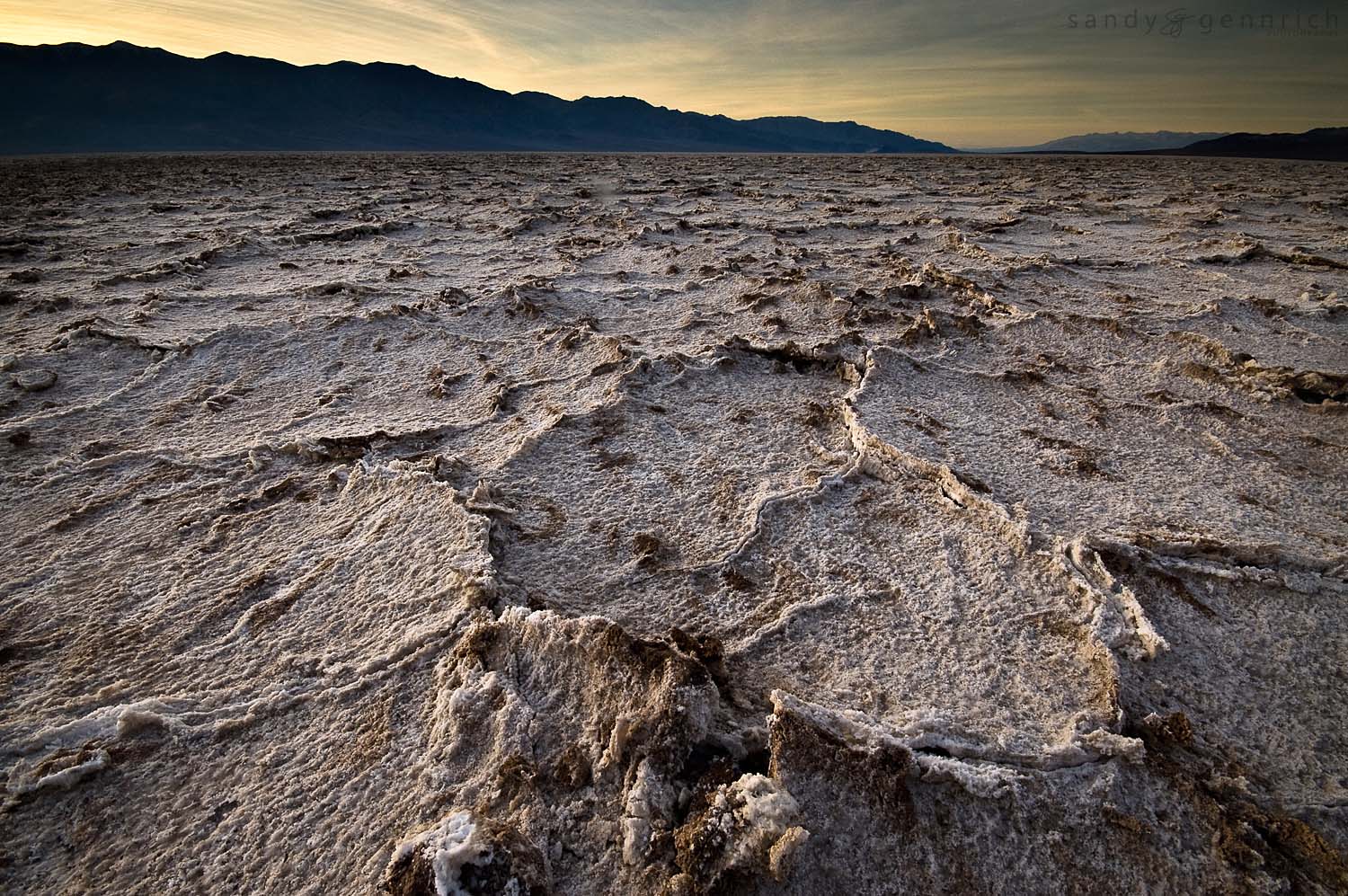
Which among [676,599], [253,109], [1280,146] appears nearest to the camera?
[676,599]

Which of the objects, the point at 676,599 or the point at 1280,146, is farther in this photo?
the point at 1280,146

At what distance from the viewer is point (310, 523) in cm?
171

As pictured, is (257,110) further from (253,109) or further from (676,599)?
(676,599)

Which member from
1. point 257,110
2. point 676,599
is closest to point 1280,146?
point 676,599

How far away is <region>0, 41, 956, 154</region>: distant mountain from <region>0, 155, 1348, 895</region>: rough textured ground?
79.2 metres

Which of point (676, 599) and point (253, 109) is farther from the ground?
point (253, 109)

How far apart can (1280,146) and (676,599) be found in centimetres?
5541

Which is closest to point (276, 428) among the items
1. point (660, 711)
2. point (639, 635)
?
point (639, 635)

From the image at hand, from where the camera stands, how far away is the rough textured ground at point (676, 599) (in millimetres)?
950

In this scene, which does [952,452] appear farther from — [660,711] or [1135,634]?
[660,711]

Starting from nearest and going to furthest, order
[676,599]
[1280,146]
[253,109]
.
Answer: [676,599]
[1280,146]
[253,109]

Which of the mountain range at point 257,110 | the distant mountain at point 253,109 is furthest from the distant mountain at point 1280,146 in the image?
the distant mountain at point 253,109

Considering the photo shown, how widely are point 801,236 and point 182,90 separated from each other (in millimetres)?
110108

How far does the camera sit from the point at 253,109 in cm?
8312
